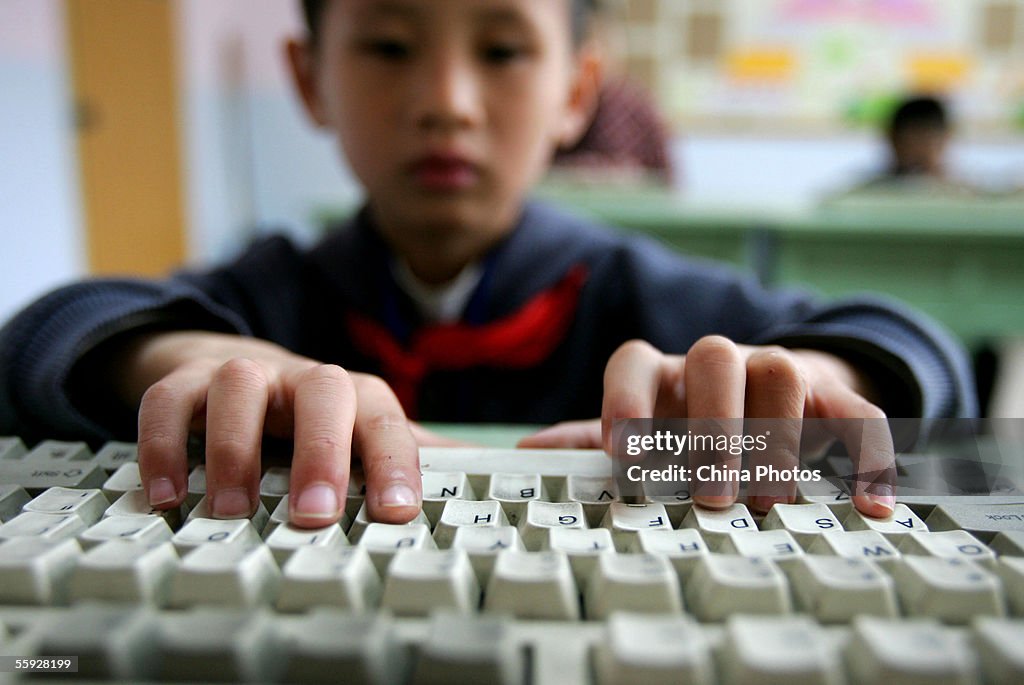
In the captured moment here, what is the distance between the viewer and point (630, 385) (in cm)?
34

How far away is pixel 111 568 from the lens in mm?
237

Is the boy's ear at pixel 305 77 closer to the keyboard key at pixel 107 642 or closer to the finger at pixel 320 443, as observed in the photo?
the finger at pixel 320 443

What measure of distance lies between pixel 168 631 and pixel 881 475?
0.93 ft

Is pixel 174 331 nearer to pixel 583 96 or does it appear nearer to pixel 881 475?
pixel 881 475

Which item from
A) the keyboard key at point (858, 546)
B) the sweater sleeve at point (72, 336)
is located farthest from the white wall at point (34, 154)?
the keyboard key at point (858, 546)

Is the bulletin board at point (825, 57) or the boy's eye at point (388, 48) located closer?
the boy's eye at point (388, 48)

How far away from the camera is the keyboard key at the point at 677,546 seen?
A: 257mm

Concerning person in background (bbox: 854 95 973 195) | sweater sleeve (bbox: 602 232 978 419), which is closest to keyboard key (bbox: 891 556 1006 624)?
sweater sleeve (bbox: 602 232 978 419)

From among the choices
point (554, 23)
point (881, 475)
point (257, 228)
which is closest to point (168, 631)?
point (881, 475)

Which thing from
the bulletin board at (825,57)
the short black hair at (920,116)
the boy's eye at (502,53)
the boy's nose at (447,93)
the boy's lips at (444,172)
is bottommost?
the boy's lips at (444,172)

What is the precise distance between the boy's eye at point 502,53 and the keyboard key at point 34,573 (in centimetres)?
49

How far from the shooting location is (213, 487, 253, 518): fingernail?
0.29 m

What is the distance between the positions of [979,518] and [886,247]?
1.10 metres

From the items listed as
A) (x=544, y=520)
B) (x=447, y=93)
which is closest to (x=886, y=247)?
(x=447, y=93)
